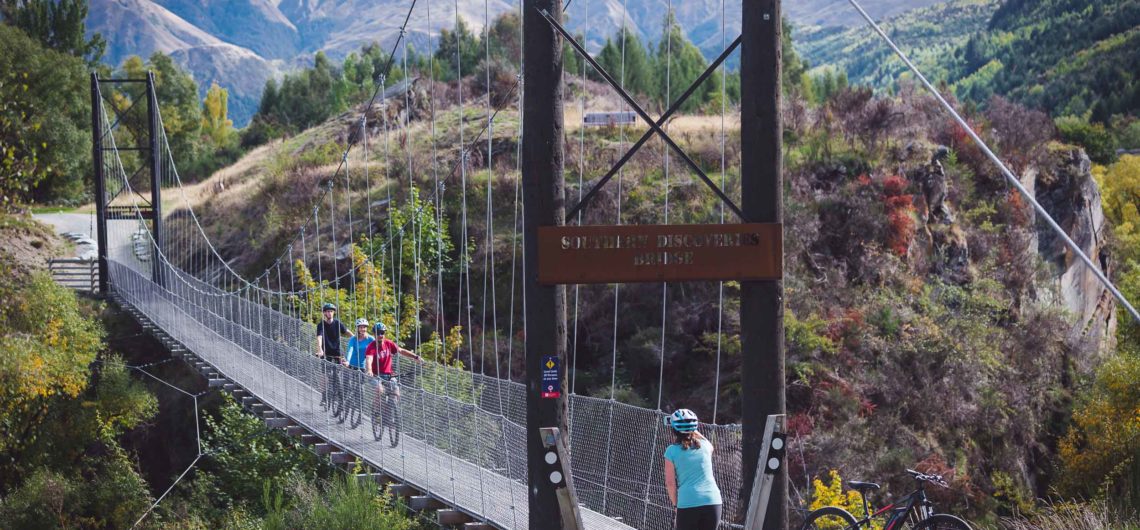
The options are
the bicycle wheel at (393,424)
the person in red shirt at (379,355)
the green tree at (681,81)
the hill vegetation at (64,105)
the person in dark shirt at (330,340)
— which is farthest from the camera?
the green tree at (681,81)

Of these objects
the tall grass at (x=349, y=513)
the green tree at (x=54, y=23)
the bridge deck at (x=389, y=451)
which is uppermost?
the green tree at (x=54, y=23)

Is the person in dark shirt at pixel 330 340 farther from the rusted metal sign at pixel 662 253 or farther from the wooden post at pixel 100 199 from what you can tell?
the wooden post at pixel 100 199

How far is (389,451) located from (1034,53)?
75.5 m

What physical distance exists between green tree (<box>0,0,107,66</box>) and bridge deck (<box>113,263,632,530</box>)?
114 feet

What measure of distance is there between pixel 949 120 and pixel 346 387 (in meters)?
18.7

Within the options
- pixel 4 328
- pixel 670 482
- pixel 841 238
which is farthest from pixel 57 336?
pixel 670 482

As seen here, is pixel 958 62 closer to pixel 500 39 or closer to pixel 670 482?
pixel 500 39

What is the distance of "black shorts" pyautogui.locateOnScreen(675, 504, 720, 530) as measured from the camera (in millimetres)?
5480

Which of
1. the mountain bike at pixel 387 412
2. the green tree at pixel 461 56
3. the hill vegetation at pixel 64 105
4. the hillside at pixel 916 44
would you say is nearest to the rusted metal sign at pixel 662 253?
the mountain bike at pixel 387 412

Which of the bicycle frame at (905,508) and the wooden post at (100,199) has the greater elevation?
the wooden post at (100,199)

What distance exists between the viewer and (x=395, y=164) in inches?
1139

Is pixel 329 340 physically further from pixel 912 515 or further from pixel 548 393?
pixel 912 515

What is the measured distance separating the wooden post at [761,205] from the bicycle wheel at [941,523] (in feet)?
1.94

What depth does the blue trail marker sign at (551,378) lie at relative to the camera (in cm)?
594
